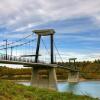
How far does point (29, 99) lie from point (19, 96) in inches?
17.8

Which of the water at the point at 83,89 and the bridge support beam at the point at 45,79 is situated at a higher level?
the bridge support beam at the point at 45,79

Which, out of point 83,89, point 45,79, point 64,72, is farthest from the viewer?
point 64,72

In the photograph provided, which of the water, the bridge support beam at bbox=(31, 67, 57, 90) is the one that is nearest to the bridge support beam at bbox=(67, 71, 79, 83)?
the water

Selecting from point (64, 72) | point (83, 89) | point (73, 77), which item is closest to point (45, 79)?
point (83, 89)

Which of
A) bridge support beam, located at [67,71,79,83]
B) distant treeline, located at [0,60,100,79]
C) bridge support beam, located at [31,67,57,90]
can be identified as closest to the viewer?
bridge support beam, located at [31,67,57,90]

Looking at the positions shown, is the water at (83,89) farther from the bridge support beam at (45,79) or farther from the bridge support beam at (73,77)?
the bridge support beam at (73,77)

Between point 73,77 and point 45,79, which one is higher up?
point 45,79

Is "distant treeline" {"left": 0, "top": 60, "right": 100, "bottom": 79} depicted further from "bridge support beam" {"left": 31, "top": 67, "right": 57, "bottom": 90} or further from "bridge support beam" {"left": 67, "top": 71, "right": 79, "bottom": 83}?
"bridge support beam" {"left": 31, "top": 67, "right": 57, "bottom": 90}

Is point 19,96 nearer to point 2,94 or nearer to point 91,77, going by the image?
point 2,94

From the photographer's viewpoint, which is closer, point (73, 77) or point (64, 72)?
point (73, 77)

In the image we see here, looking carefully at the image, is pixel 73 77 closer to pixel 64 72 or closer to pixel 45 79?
pixel 45 79

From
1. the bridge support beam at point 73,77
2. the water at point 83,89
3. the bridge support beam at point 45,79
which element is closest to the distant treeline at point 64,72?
the bridge support beam at point 73,77

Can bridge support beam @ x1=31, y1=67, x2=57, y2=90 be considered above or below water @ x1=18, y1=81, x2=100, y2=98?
above

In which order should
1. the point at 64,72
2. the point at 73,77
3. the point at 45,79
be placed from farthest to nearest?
the point at 64,72 < the point at 73,77 < the point at 45,79
